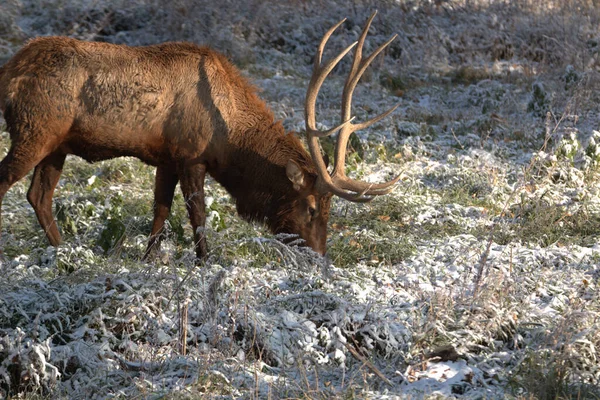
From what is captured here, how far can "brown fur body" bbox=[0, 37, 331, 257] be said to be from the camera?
6180 millimetres

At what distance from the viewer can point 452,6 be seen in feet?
51.2

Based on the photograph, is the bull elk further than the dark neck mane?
No

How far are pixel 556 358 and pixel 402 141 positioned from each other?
607 cm

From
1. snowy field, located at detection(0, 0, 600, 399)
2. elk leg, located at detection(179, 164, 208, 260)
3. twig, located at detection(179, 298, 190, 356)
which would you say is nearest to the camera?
snowy field, located at detection(0, 0, 600, 399)

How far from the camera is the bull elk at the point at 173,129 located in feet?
20.3

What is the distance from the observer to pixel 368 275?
6.00m

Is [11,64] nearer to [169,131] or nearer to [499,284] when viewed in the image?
[169,131]

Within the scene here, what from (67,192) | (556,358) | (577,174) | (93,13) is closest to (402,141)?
(577,174)

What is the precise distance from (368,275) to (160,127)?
6.72ft

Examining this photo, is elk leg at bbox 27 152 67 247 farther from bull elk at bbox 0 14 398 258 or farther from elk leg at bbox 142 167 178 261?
elk leg at bbox 142 167 178 261

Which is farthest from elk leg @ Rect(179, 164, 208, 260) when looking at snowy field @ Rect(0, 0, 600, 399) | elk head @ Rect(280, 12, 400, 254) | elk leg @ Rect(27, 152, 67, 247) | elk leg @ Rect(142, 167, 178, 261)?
elk leg @ Rect(27, 152, 67, 247)

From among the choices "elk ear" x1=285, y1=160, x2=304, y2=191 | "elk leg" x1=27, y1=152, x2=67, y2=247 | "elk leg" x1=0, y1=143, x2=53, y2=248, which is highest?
"elk ear" x1=285, y1=160, x2=304, y2=191

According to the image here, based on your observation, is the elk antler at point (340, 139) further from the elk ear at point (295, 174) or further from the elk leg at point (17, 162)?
the elk leg at point (17, 162)

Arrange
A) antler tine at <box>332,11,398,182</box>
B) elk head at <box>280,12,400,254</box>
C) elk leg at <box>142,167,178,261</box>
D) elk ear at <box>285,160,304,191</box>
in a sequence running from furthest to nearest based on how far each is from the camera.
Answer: elk leg at <box>142,167,178,261</box>
elk ear at <box>285,160,304,191</box>
elk head at <box>280,12,400,254</box>
antler tine at <box>332,11,398,182</box>
